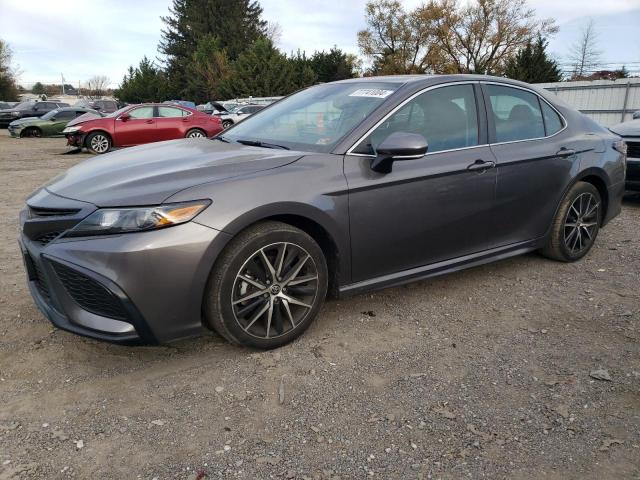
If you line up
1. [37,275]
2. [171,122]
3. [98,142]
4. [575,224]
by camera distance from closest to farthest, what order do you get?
[37,275] → [575,224] → [98,142] → [171,122]

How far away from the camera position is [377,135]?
3.27 meters

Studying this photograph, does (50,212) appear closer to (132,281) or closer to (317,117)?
(132,281)

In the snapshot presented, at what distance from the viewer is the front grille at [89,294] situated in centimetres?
253

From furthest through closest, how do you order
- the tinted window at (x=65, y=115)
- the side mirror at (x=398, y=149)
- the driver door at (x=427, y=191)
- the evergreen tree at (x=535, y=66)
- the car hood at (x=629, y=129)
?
the evergreen tree at (x=535, y=66) < the tinted window at (x=65, y=115) < the car hood at (x=629, y=129) < the driver door at (x=427, y=191) < the side mirror at (x=398, y=149)

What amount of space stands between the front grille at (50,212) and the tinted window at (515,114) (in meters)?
2.80

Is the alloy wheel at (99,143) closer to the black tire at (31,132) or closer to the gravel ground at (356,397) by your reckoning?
the black tire at (31,132)

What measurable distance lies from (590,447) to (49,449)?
7.47 feet

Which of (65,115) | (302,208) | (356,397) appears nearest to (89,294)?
(302,208)

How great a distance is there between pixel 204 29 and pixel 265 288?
62924 mm

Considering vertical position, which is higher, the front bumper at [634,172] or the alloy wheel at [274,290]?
the alloy wheel at [274,290]

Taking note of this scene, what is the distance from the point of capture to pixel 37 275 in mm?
2893

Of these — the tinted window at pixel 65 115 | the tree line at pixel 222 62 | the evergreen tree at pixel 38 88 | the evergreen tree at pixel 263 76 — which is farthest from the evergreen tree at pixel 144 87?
the evergreen tree at pixel 38 88

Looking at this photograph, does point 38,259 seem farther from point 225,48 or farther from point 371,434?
point 225,48

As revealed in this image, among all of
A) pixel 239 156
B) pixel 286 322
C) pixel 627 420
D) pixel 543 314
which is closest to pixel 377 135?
pixel 239 156
